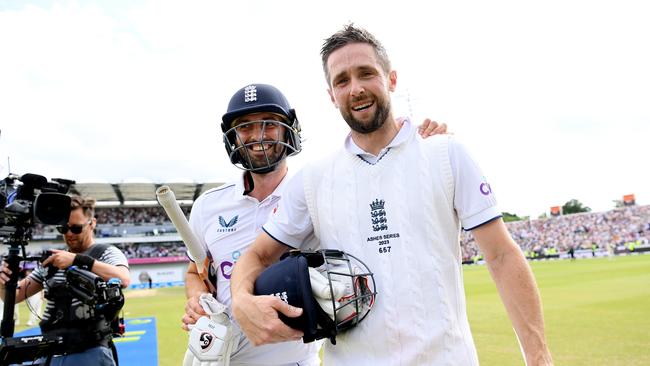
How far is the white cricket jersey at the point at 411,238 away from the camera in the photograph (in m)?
1.56

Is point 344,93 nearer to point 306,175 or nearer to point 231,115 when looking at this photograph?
point 306,175

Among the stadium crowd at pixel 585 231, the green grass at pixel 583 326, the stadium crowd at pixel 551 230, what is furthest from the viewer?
the stadium crowd at pixel 551 230

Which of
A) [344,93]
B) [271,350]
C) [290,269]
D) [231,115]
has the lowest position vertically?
[271,350]

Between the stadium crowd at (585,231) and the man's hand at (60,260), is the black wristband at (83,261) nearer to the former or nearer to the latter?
the man's hand at (60,260)

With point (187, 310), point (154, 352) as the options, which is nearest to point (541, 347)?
point (187, 310)

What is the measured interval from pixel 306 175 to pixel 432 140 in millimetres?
525

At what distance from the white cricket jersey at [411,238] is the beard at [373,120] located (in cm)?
9

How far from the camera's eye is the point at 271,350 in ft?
7.70

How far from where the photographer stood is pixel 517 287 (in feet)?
4.90

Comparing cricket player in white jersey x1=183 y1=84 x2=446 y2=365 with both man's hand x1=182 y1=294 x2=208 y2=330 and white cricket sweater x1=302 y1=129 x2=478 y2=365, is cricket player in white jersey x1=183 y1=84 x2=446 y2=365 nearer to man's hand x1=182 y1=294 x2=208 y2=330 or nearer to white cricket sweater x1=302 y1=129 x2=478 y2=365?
man's hand x1=182 y1=294 x2=208 y2=330

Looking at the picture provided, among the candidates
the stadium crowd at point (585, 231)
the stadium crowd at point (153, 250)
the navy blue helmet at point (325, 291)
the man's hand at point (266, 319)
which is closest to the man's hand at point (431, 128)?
the navy blue helmet at point (325, 291)

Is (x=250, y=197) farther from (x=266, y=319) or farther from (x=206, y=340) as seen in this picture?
(x=266, y=319)

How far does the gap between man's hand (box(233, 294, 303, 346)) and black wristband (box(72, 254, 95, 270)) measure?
2.39 meters

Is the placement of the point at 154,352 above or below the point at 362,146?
below
